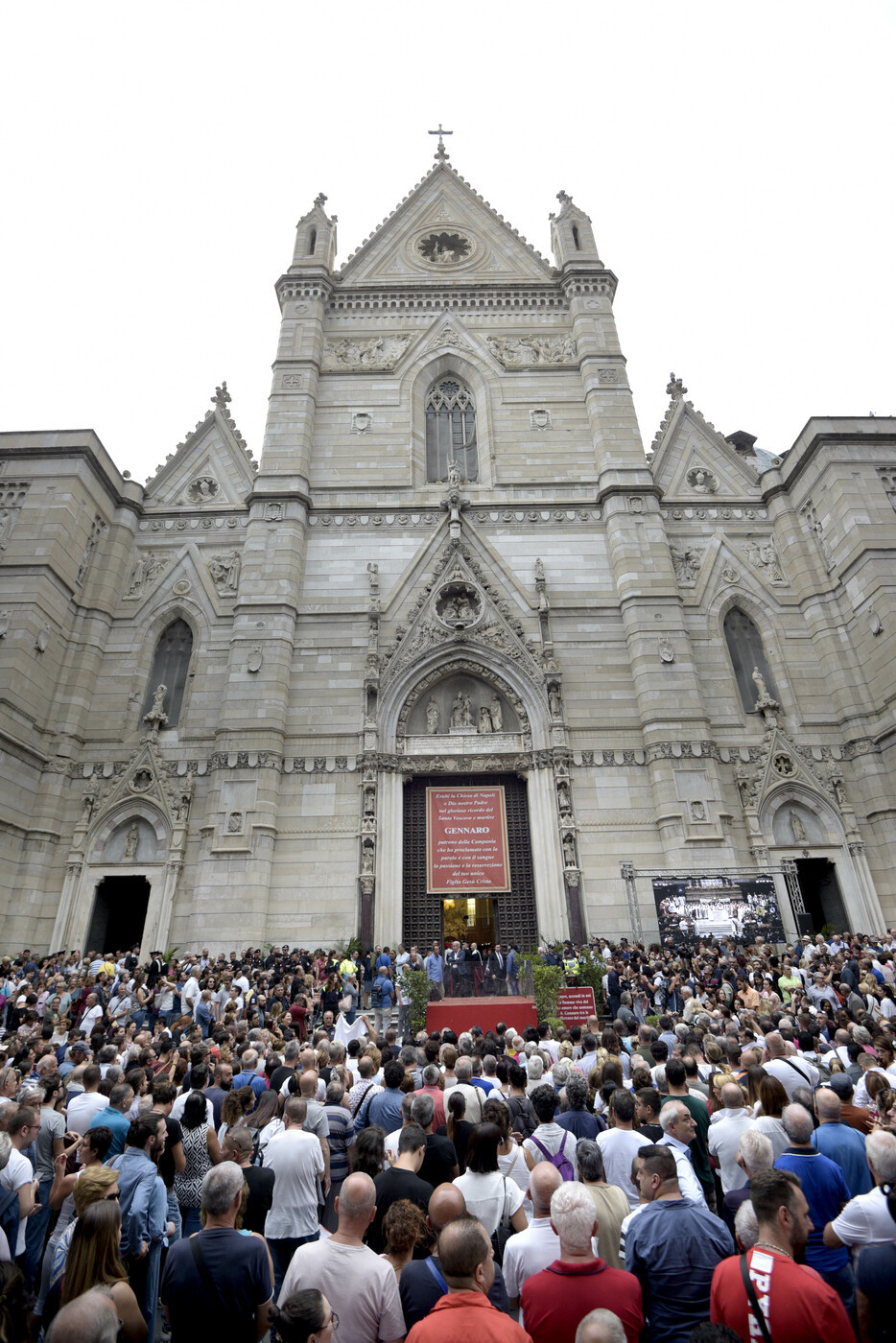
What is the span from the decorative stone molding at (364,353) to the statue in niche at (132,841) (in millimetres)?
16839

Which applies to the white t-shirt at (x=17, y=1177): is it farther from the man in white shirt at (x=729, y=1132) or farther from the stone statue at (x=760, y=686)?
the stone statue at (x=760, y=686)

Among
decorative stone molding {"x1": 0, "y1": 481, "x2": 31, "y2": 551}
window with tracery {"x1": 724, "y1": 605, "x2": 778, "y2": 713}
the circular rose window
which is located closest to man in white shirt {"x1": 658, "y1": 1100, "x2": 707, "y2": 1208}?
window with tracery {"x1": 724, "y1": 605, "x2": 778, "y2": 713}

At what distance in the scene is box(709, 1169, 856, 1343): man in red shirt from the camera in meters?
2.54

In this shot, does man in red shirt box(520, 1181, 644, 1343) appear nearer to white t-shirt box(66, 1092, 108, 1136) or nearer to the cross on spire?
white t-shirt box(66, 1092, 108, 1136)

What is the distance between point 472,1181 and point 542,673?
1722 centimetres

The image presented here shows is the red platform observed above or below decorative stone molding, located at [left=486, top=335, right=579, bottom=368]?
below

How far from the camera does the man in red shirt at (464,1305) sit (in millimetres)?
2488

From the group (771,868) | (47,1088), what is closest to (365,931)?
(771,868)

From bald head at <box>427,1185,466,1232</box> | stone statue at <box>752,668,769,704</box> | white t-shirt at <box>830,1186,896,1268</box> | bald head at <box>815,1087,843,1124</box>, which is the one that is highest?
stone statue at <box>752,668,769,704</box>

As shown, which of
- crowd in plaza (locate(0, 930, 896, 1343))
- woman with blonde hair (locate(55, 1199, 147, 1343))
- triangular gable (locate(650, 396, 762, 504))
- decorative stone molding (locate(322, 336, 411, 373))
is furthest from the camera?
decorative stone molding (locate(322, 336, 411, 373))

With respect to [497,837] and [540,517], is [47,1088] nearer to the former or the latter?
[497,837]

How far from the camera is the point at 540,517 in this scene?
23266 mm

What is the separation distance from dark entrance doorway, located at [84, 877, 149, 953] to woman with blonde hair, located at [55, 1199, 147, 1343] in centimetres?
1742

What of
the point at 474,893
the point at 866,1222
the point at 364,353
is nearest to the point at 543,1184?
the point at 866,1222
